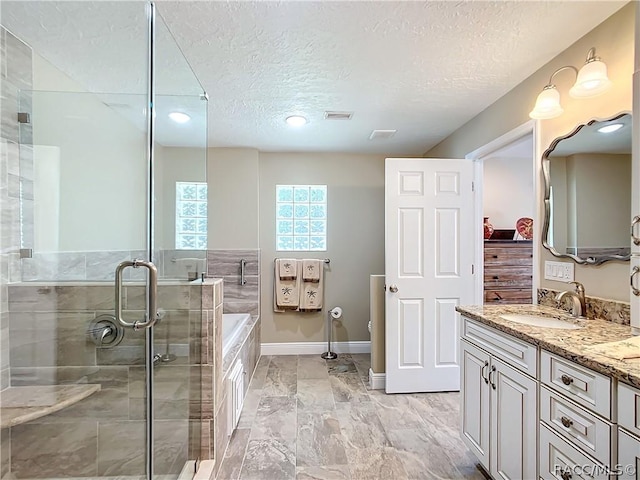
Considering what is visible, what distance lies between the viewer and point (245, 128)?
3.11 metres

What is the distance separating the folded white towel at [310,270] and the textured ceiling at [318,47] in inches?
68.0

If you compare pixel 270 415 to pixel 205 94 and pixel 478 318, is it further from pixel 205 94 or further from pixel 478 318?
pixel 205 94

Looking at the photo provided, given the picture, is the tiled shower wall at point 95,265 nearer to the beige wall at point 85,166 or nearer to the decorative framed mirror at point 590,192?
the beige wall at point 85,166

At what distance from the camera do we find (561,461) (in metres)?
1.21

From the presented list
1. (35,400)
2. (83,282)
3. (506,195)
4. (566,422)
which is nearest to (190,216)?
(83,282)

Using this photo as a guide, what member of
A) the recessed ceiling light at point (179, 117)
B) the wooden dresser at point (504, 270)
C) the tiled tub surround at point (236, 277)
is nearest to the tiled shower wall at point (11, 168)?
the recessed ceiling light at point (179, 117)

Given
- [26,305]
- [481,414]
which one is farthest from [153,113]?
[481,414]

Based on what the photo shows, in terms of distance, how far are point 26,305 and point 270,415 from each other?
1.67 m

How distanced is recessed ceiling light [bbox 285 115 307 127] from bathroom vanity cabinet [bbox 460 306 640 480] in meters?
2.00

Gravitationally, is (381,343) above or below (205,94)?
below

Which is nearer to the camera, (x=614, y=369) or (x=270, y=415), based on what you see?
(x=614, y=369)

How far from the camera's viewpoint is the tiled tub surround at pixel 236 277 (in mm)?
3648

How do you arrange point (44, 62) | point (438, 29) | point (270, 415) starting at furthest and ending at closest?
point (270, 415) < point (44, 62) < point (438, 29)

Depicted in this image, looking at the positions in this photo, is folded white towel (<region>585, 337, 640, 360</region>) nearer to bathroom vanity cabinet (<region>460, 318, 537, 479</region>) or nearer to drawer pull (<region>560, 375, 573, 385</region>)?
drawer pull (<region>560, 375, 573, 385</region>)
